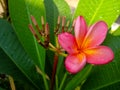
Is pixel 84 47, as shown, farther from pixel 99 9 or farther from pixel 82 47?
pixel 99 9

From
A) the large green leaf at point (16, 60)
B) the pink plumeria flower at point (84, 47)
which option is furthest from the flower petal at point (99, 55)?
the large green leaf at point (16, 60)

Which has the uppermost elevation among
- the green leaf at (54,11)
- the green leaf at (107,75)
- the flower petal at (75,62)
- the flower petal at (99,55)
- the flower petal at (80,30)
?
the flower petal at (80,30)

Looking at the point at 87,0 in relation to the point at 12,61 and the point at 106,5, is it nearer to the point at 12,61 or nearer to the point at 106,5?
the point at 106,5

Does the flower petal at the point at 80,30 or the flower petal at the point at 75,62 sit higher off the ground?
the flower petal at the point at 80,30

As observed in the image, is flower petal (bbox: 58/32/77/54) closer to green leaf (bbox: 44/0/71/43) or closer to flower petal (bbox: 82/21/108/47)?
flower petal (bbox: 82/21/108/47)

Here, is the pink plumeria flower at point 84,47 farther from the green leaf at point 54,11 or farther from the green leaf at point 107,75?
the green leaf at point 54,11

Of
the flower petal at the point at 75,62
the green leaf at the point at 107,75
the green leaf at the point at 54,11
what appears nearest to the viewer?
the flower petal at the point at 75,62
